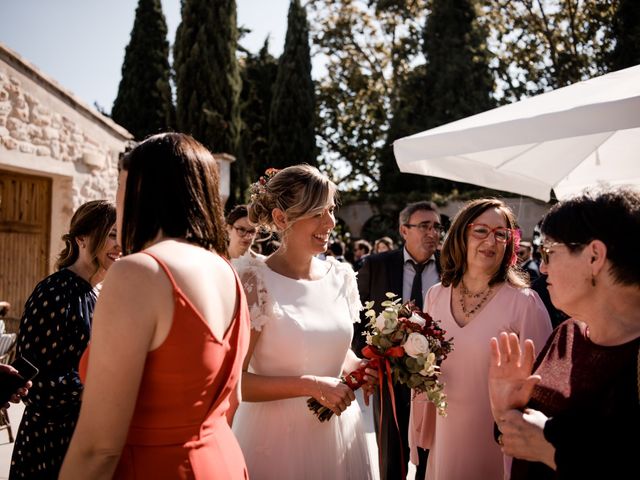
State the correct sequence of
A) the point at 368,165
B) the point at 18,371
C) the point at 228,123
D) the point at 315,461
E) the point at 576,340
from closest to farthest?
the point at 576,340 < the point at 18,371 < the point at 315,461 < the point at 228,123 < the point at 368,165

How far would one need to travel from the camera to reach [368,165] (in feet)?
93.5

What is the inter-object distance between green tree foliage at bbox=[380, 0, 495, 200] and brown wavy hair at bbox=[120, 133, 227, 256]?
2274 centimetres

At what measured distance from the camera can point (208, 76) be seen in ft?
65.3

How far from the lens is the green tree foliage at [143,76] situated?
26.9 meters

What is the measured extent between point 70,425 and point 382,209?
21.5 meters

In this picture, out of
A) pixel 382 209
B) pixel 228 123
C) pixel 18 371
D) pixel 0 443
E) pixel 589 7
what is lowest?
pixel 0 443

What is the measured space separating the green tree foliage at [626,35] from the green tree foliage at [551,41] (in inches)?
12.8

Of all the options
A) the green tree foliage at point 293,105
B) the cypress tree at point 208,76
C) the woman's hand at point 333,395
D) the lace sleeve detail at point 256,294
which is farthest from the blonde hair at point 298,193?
the green tree foliage at point 293,105

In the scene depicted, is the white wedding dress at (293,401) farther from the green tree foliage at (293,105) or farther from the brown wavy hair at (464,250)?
the green tree foliage at (293,105)

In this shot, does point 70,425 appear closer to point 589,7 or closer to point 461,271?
point 461,271

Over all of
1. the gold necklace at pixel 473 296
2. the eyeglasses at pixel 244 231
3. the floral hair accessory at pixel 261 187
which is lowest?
the gold necklace at pixel 473 296

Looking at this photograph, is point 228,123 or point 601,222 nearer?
point 601,222

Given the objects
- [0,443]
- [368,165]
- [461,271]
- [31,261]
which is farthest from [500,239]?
[368,165]

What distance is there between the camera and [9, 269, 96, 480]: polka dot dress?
103 inches
